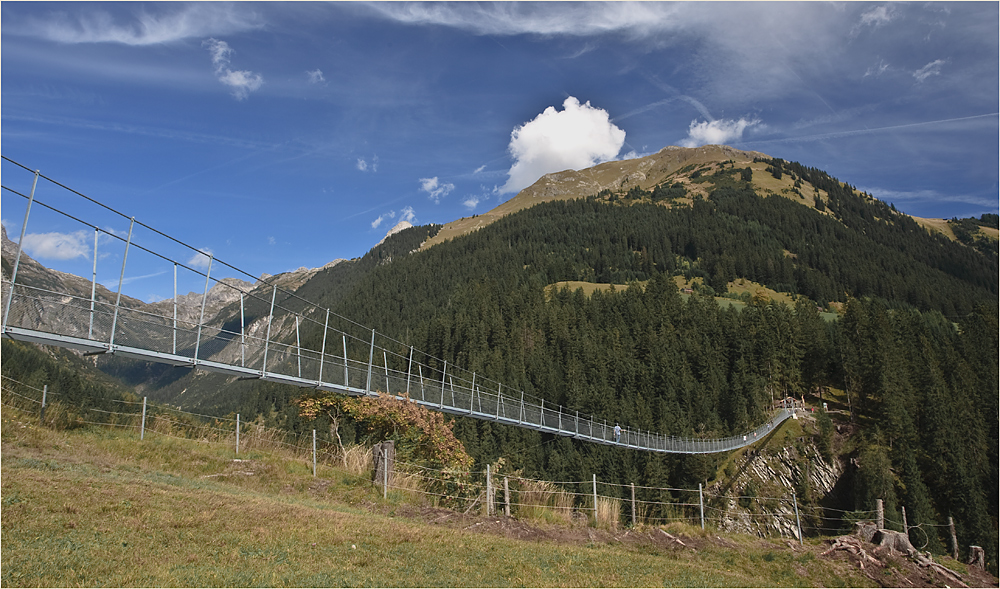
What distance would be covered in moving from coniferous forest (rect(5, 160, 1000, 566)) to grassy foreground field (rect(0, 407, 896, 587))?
7.27m

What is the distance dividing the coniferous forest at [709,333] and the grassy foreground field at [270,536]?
7272mm

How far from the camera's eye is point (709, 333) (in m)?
75.9

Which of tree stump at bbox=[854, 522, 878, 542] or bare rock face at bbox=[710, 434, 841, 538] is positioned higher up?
tree stump at bbox=[854, 522, 878, 542]

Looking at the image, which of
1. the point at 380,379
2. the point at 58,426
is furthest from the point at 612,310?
the point at 58,426

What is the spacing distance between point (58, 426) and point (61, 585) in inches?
355

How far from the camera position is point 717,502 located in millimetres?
42844

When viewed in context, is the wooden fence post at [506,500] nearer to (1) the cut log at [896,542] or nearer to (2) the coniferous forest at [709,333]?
(1) the cut log at [896,542]

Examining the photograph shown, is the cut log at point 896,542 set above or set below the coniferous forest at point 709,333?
below

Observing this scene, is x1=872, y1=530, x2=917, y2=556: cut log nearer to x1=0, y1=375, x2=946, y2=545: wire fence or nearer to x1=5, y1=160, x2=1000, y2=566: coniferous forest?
x1=0, y1=375, x2=946, y2=545: wire fence

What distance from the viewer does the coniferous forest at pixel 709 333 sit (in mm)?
46906

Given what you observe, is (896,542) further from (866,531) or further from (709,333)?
(709,333)

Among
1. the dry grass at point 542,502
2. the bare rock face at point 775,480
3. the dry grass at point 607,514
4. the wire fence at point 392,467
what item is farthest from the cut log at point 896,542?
the bare rock face at point 775,480

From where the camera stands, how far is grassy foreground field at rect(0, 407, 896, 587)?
16.3ft

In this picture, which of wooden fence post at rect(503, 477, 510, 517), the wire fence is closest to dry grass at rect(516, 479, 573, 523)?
the wire fence
